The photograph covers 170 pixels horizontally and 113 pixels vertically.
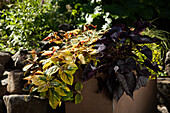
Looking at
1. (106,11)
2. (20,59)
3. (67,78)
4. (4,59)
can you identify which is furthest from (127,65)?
(106,11)

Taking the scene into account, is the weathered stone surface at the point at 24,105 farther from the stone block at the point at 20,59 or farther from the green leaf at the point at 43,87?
the stone block at the point at 20,59

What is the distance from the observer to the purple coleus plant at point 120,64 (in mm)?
1558

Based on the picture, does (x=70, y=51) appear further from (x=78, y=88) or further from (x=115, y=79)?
(x=115, y=79)

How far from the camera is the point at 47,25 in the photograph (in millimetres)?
3361

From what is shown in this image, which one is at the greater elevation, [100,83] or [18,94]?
[100,83]

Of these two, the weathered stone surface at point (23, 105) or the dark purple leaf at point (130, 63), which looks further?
the weathered stone surface at point (23, 105)

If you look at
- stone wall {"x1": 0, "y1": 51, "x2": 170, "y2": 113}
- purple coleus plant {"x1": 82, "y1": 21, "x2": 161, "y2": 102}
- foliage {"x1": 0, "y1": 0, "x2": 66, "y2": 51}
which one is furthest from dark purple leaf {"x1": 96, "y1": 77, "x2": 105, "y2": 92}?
foliage {"x1": 0, "y1": 0, "x2": 66, "y2": 51}

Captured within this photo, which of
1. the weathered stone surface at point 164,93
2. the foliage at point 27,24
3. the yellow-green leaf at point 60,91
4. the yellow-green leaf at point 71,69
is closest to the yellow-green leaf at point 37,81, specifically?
the yellow-green leaf at point 60,91

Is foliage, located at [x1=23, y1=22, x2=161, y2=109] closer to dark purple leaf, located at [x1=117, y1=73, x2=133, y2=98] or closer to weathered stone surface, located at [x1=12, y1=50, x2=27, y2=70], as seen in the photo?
dark purple leaf, located at [x1=117, y1=73, x2=133, y2=98]

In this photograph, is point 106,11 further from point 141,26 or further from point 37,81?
point 37,81

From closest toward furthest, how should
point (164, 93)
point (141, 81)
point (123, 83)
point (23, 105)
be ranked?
point (123, 83) → point (141, 81) → point (23, 105) → point (164, 93)

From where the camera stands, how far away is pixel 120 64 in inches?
62.0

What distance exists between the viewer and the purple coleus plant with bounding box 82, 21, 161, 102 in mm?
1558

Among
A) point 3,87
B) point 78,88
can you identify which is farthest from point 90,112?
point 3,87
